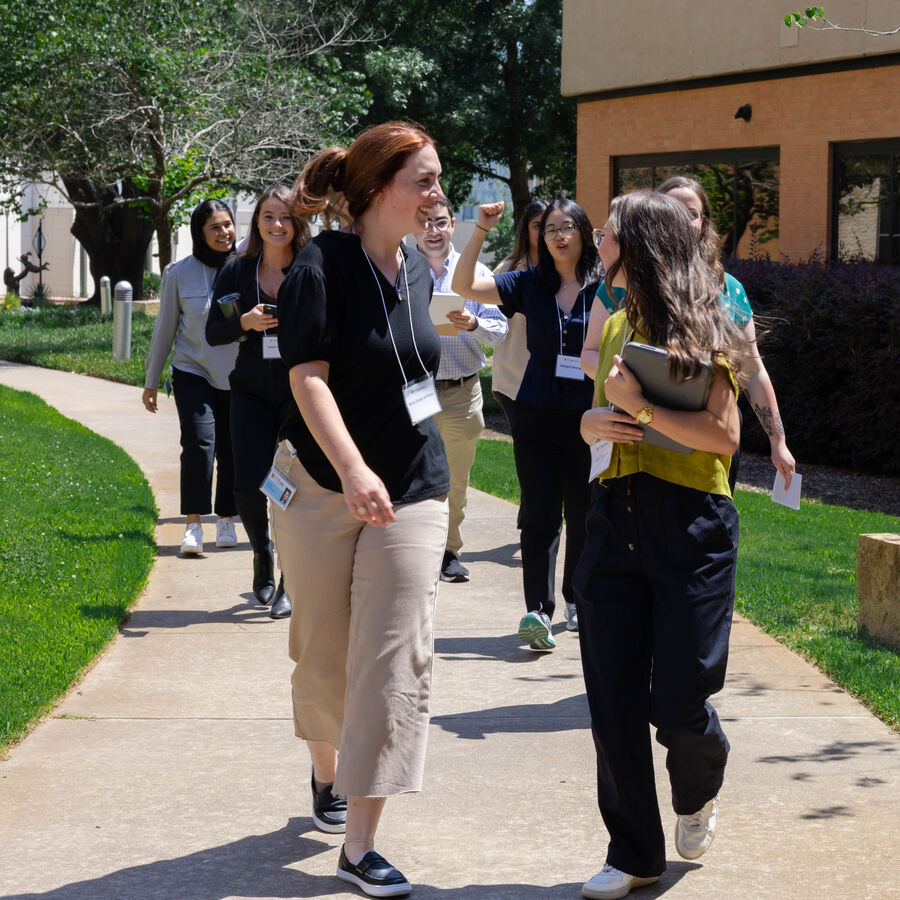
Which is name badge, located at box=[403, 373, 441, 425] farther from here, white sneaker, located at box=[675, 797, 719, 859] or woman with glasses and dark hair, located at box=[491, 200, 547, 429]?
woman with glasses and dark hair, located at box=[491, 200, 547, 429]

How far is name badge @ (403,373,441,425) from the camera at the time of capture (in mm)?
3527

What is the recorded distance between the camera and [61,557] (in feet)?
24.7

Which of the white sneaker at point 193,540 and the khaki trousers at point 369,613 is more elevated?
the khaki trousers at point 369,613

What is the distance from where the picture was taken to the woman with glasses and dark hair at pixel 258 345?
21.1 feet

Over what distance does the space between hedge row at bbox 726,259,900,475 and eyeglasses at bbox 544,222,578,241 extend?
663 centimetres

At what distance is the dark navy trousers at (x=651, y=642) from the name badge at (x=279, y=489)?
2.63ft

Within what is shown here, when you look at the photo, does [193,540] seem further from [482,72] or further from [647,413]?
→ [482,72]

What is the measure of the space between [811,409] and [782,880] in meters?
10.1

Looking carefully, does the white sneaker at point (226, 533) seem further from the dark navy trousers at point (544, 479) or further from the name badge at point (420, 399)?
the name badge at point (420, 399)

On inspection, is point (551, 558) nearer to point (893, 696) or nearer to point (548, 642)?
point (548, 642)

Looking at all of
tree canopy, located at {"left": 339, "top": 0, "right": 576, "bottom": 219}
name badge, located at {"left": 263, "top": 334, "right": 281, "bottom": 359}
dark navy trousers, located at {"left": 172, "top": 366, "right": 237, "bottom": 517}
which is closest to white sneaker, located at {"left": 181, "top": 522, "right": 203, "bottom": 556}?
dark navy trousers, located at {"left": 172, "top": 366, "right": 237, "bottom": 517}

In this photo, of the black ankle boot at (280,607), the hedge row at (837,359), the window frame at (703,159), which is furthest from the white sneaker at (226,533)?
the window frame at (703,159)

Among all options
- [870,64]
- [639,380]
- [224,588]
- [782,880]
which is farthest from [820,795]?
[870,64]

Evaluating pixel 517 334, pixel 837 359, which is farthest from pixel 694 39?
pixel 517 334
